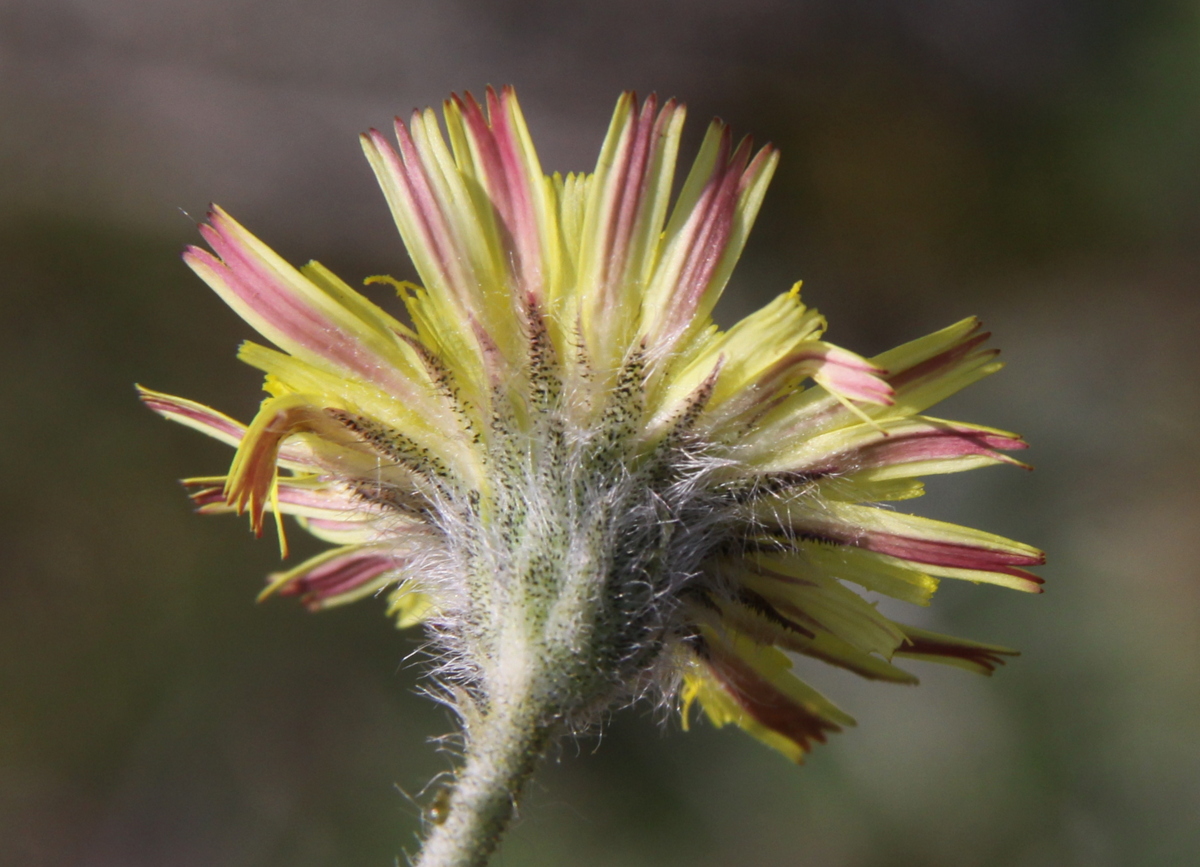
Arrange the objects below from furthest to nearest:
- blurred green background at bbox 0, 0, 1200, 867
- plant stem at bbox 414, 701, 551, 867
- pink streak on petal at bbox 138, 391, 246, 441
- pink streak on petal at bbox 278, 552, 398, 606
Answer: blurred green background at bbox 0, 0, 1200, 867 < pink streak on petal at bbox 278, 552, 398, 606 < pink streak on petal at bbox 138, 391, 246, 441 < plant stem at bbox 414, 701, 551, 867

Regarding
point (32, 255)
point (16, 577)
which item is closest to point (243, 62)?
point (32, 255)

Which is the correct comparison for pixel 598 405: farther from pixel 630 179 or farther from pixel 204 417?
pixel 204 417

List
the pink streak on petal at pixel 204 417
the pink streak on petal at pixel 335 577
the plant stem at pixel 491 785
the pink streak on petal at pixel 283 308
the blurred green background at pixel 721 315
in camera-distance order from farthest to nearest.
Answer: the blurred green background at pixel 721 315 → the pink streak on petal at pixel 335 577 → the pink streak on petal at pixel 204 417 → the pink streak on petal at pixel 283 308 → the plant stem at pixel 491 785

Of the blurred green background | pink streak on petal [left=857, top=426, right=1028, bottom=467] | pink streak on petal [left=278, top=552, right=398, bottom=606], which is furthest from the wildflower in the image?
the blurred green background

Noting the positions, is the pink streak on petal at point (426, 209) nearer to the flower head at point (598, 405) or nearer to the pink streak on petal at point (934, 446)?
the flower head at point (598, 405)

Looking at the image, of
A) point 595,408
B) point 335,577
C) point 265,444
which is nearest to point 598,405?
point 595,408

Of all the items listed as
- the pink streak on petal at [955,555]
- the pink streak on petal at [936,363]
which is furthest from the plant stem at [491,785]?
the pink streak on petal at [936,363]

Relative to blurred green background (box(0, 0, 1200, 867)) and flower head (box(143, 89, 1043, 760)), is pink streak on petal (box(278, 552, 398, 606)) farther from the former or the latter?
blurred green background (box(0, 0, 1200, 867))
